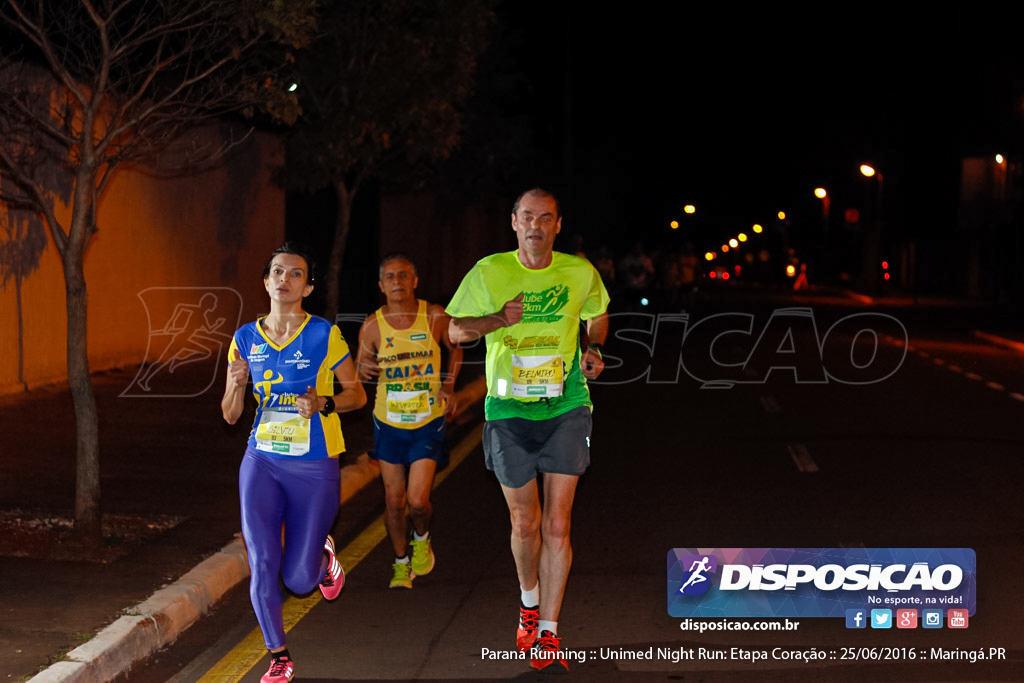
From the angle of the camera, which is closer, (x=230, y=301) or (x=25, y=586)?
(x=25, y=586)

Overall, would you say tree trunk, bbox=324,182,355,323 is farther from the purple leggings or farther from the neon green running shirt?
the purple leggings

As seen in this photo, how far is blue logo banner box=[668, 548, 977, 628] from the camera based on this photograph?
6383 millimetres

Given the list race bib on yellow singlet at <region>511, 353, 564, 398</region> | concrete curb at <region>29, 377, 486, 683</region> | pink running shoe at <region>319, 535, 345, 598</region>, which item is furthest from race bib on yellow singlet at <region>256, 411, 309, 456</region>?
concrete curb at <region>29, 377, 486, 683</region>

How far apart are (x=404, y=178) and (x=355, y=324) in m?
5.45

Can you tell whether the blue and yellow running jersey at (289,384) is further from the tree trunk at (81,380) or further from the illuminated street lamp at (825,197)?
the illuminated street lamp at (825,197)

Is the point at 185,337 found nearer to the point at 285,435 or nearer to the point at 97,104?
the point at 97,104

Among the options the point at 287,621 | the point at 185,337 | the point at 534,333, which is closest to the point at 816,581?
the point at 534,333

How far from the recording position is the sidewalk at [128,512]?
21.0 ft

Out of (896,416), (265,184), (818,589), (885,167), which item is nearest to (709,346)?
(265,184)

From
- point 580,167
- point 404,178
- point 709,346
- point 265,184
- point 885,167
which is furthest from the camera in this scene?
point 885,167

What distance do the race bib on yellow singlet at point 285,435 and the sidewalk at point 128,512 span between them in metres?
1.23

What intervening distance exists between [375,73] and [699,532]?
1150 centimetres

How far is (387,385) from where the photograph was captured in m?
7.84

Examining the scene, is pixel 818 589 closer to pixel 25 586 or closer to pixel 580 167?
pixel 25 586
